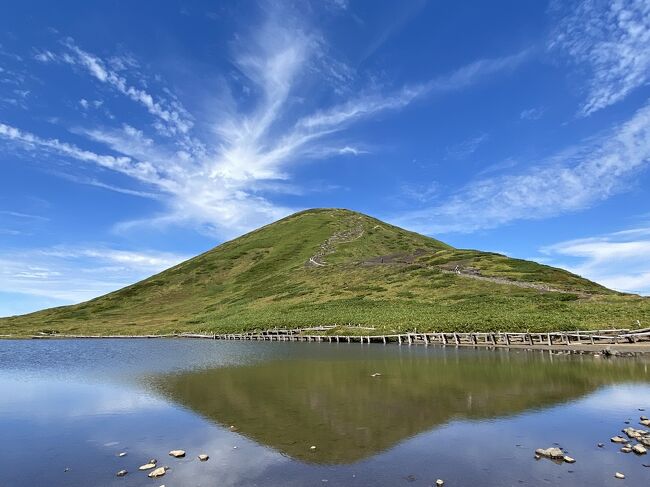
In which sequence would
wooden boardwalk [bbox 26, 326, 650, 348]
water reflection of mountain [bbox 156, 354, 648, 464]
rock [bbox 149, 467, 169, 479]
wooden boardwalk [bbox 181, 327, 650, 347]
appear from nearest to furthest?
1. rock [bbox 149, 467, 169, 479]
2. water reflection of mountain [bbox 156, 354, 648, 464]
3. wooden boardwalk [bbox 181, 327, 650, 347]
4. wooden boardwalk [bbox 26, 326, 650, 348]

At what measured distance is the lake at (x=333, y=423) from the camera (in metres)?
17.4

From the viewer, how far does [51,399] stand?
109ft

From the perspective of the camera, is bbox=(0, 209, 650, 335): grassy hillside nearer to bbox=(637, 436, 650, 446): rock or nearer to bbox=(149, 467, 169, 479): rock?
bbox=(637, 436, 650, 446): rock

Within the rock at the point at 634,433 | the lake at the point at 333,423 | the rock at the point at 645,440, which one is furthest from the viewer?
the rock at the point at 634,433

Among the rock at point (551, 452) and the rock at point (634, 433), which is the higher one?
the rock at point (634, 433)

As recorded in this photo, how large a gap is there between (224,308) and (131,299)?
229 feet

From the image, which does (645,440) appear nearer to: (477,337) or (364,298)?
(477,337)

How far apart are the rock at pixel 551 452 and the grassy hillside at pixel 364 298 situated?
4512cm

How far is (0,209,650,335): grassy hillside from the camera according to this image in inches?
2809

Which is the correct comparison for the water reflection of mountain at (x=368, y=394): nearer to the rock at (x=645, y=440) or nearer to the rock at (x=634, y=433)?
the rock at (x=634, y=433)

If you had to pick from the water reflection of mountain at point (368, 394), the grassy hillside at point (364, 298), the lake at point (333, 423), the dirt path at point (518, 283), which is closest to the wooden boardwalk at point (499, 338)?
the grassy hillside at point (364, 298)

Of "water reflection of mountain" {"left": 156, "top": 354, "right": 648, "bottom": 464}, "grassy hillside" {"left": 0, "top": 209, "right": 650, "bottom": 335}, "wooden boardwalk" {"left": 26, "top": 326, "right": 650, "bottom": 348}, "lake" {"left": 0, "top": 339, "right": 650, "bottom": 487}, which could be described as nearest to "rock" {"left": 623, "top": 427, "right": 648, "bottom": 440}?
"lake" {"left": 0, "top": 339, "right": 650, "bottom": 487}

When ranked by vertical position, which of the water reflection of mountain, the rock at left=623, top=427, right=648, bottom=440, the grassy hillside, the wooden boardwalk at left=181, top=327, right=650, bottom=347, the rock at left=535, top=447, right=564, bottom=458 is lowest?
the rock at left=535, top=447, right=564, bottom=458

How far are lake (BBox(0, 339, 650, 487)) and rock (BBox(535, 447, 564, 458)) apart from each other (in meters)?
0.43
